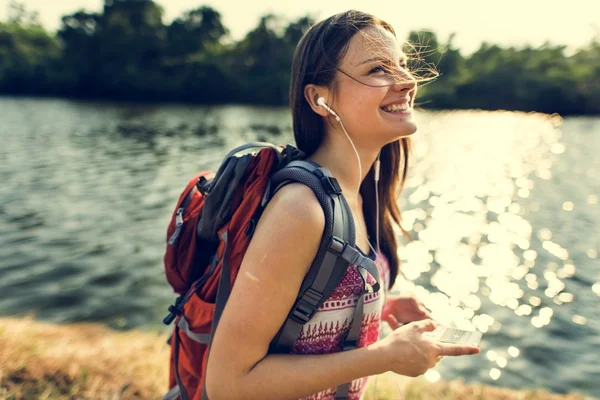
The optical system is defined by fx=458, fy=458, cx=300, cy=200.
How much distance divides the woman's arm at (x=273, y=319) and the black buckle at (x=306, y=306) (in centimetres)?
3

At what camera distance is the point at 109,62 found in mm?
62281

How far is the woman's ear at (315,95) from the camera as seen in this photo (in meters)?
1.67

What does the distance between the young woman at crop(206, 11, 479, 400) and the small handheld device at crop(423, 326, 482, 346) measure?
0.04 metres

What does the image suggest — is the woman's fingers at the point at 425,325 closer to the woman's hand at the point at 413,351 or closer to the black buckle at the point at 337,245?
the woman's hand at the point at 413,351

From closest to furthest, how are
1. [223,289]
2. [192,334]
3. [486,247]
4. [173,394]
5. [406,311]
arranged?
[223,289] < [192,334] < [173,394] < [406,311] < [486,247]

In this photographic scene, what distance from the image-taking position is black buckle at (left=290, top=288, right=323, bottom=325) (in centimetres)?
138

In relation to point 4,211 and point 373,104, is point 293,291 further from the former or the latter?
point 4,211

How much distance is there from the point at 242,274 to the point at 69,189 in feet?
42.4

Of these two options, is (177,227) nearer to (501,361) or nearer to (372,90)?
(372,90)

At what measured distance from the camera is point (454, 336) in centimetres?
152

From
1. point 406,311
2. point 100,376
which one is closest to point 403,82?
point 406,311

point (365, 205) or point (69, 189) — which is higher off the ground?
point (365, 205)

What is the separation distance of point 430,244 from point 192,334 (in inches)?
405

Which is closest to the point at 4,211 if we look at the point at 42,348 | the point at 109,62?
the point at 42,348
